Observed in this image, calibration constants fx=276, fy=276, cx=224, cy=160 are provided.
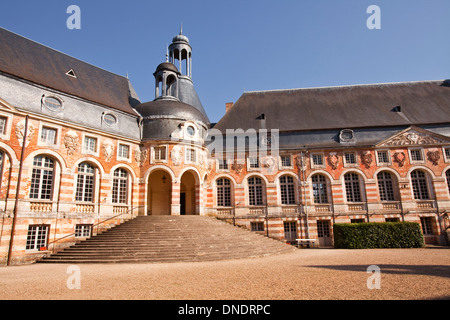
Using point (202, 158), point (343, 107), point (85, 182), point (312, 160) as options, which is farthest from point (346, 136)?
point (85, 182)

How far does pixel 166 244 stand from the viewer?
1241 cm

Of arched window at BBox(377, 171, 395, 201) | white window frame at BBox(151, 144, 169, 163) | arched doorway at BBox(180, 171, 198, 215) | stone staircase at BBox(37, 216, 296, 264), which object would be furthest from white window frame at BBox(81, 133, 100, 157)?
arched window at BBox(377, 171, 395, 201)

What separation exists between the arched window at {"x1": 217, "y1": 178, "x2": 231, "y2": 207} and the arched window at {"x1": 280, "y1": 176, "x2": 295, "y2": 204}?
385 centimetres

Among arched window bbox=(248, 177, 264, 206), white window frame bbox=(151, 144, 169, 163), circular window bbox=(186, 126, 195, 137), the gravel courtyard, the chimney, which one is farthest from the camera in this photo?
the chimney

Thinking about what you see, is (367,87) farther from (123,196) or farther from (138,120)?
(123,196)

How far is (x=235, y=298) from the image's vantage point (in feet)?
17.5

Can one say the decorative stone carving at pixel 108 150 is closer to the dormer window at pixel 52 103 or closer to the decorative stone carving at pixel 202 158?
the dormer window at pixel 52 103

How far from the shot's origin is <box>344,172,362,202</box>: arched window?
19.5 m

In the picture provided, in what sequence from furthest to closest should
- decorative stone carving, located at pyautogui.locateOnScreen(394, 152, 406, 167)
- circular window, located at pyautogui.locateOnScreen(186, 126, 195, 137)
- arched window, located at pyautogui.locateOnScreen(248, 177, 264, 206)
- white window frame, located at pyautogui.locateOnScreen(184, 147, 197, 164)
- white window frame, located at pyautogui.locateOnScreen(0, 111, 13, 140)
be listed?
1. arched window, located at pyautogui.locateOnScreen(248, 177, 264, 206)
2. decorative stone carving, located at pyautogui.locateOnScreen(394, 152, 406, 167)
3. circular window, located at pyautogui.locateOnScreen(186, 126, 195, 137)
4. white window frame, located at pyautogui.locateOnScreen(184, 147, 197, 164)
5. white window frame, located at pyautogui.locateOnScreen(0, 111, 13, 140)

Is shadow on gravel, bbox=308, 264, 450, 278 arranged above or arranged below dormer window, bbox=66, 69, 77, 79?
below

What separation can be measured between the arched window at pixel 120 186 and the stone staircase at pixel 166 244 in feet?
6.75

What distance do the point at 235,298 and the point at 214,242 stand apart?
7.86 meters

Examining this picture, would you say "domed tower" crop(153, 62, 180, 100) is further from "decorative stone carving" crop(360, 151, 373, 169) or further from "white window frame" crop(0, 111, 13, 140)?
"decorative stone carving" crop(360, 151, 373, 169)
